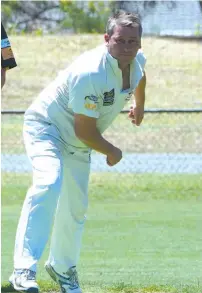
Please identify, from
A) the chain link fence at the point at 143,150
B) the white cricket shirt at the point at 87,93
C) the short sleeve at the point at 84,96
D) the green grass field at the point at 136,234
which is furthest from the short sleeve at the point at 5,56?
the chain link fence at the point at 143,150

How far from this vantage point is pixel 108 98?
22.6 ft

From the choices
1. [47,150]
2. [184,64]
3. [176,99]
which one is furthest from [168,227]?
[184,64]

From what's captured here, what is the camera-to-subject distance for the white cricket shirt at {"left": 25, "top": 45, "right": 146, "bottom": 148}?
6.73 metres

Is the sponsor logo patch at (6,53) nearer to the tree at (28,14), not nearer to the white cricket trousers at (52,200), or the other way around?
the white cricket trousers at (52,200)

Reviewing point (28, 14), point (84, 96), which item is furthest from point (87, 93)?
point (28, 14)

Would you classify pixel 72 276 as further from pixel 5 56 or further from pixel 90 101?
pixel 5 56

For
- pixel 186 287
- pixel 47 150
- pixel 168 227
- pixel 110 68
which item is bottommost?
pixel 168 227

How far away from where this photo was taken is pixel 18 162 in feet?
56.3

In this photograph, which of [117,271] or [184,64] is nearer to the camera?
[117,271]

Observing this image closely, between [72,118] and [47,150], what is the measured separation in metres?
0.31

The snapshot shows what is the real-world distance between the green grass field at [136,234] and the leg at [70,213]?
360 mm

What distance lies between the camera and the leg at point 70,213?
23.7 feet

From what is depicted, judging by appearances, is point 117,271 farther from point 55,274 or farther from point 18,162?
point 18,162

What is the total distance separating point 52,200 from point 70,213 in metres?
0.62
